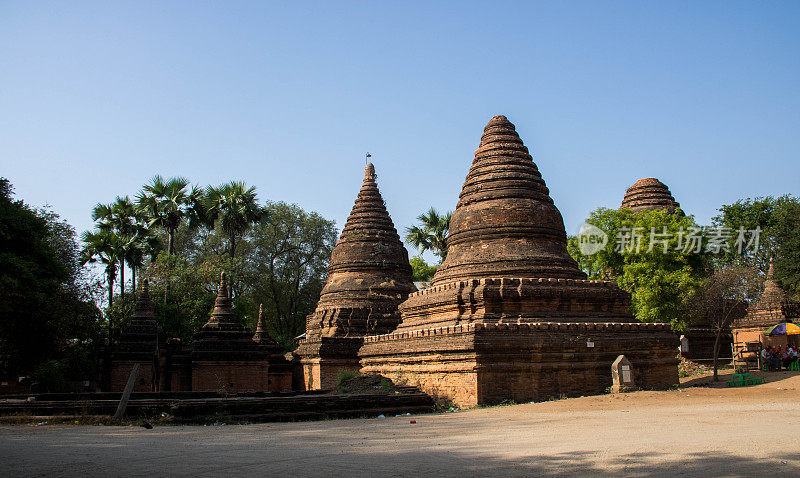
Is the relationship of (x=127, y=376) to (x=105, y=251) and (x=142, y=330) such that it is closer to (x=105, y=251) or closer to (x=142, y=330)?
(x=142, y=330)

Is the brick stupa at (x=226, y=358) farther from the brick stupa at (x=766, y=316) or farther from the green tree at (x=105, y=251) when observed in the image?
the brick stupa at (x=766, y=316)

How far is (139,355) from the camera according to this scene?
27797mm

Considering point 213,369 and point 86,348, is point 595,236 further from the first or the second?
point 86,348

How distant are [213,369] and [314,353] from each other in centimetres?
387

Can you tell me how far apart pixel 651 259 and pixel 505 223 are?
9.82 m

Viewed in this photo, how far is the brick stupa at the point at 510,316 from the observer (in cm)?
1786

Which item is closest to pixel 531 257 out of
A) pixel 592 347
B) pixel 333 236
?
pixel 592 347

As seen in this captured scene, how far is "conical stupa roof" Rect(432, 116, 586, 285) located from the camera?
2112 centimetres

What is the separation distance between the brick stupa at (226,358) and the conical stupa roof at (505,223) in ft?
29.2

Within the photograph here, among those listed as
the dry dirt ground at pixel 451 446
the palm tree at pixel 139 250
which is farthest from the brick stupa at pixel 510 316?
the palm tree at pixel 139 250

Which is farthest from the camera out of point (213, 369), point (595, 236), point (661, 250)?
point (595, 236)

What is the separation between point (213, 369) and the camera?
26984mm

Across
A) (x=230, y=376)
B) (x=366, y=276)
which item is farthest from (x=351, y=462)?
(x=366, y=276)

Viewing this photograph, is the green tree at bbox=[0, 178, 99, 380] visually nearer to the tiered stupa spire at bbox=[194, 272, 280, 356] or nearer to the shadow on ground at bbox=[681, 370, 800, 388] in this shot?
the tiered stupa spire at bbox=[194, 272, 280, 356]
